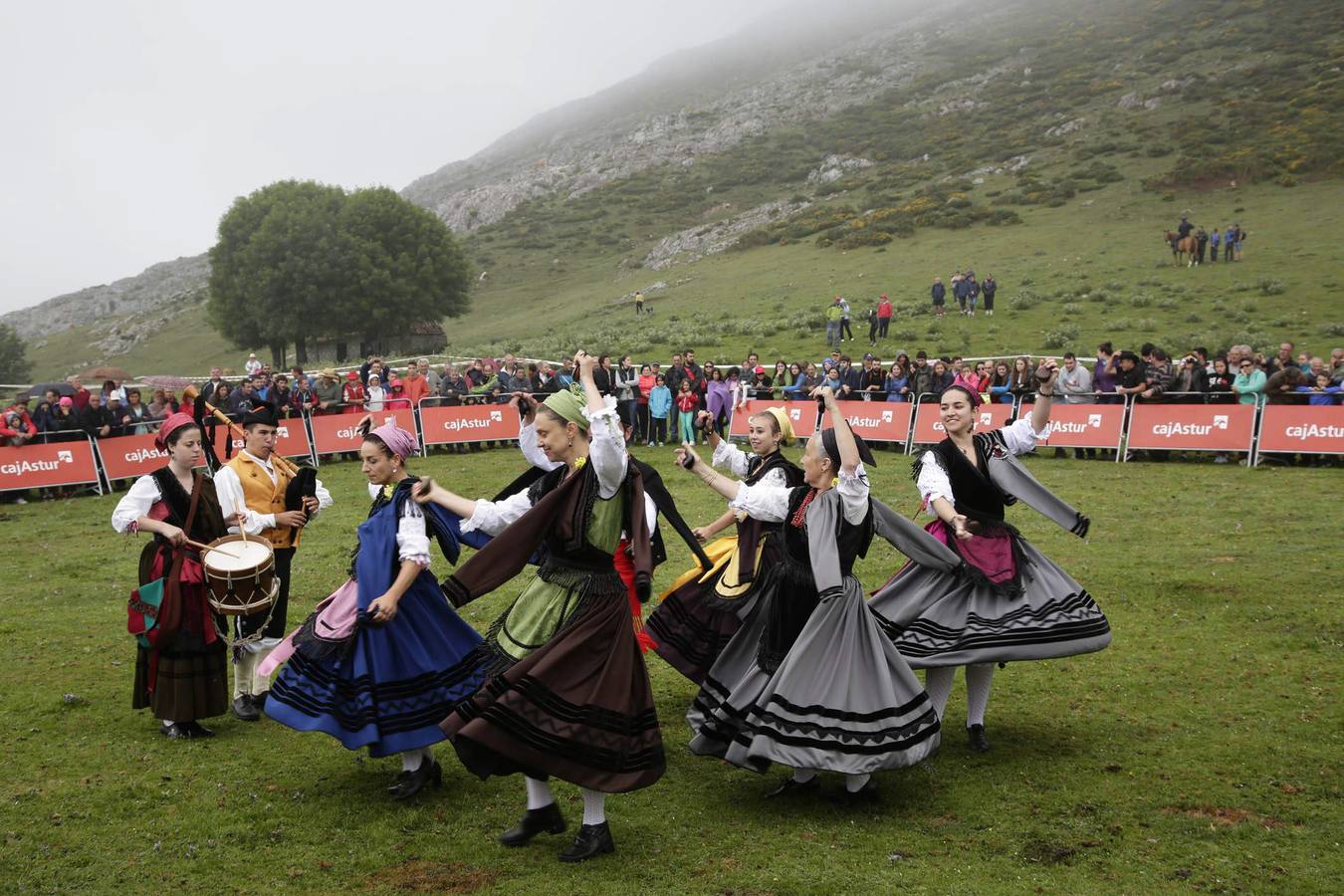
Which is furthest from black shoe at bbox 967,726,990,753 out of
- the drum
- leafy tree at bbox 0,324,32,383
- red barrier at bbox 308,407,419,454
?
leafy tree at bbox 0,324,32,383

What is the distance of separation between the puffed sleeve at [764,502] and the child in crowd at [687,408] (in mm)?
14862

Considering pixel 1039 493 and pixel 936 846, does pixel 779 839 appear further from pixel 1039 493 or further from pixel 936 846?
pixel 1039 493

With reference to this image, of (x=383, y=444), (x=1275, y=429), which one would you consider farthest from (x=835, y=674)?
(x=1275, y=429)

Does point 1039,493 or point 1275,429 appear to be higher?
point 1039,493

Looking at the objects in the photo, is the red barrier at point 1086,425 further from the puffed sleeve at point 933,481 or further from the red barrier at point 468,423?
the puffed sleeve at point 933,481

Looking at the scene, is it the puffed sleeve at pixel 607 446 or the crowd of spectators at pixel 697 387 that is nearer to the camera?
the puffed sleeve at pixel 607 446

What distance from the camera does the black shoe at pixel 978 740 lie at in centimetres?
670

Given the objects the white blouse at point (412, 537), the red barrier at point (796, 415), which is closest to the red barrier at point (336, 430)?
the red barrier at point (796, 415)

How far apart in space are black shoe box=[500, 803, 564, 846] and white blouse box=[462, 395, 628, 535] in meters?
1.53

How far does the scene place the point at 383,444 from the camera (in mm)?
Answer: 5934

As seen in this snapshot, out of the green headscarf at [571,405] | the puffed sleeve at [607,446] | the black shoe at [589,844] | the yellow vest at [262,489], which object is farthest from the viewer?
the yellow vest at [262,489]

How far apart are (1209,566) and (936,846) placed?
741 cm

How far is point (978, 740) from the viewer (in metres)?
6.73

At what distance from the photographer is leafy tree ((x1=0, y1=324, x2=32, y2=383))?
79062 mm
